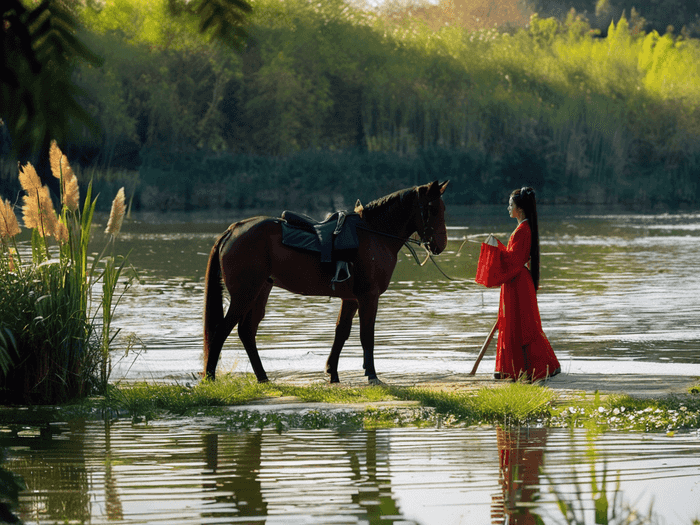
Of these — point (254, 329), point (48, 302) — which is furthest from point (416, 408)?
point (48, 302)

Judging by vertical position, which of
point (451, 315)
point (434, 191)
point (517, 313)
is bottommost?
point (451, 315)

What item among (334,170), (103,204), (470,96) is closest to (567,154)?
(470,96)

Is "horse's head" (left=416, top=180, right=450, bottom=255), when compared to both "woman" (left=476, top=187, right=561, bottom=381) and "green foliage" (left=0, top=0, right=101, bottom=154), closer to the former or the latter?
"woman" (left=476, top=187, right=561, bottom=381)

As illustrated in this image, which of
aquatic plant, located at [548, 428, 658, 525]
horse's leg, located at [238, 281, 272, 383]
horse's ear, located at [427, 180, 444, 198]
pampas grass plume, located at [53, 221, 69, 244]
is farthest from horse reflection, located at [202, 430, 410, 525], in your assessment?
horse's ear, located at [427, 180, 444, 198]

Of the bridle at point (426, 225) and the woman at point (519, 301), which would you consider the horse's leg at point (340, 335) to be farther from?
the woman at point (519, 301)

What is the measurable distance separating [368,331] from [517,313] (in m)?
Result: 1.33

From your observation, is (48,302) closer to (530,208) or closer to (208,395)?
(208,395)

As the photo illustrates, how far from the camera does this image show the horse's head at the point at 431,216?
9.73 m

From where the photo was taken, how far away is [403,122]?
188ft

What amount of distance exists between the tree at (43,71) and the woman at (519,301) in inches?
276

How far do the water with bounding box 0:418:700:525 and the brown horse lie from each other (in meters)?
1.88

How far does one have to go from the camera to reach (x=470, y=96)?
57938mm

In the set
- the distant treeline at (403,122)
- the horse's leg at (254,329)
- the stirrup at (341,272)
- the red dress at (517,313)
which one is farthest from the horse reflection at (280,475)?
the distant treeline at (403,122)

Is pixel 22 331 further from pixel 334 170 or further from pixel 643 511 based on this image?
pixel 334 170
